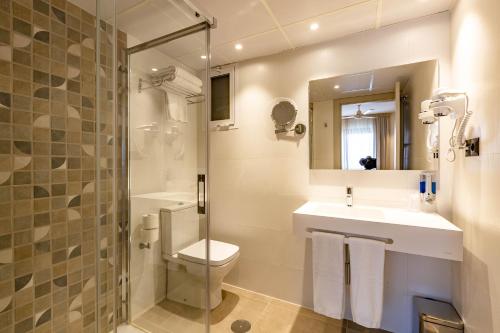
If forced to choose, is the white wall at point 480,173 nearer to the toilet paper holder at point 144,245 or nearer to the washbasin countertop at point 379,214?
the washbasin countertop at point 379,214

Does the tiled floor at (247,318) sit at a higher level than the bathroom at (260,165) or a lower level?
lower

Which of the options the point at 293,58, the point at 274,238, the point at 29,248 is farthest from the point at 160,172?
the point at 293,58

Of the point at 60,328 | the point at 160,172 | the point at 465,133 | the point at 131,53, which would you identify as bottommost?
the point at 60,328

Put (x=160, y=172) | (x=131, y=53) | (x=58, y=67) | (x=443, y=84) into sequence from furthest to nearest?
(x=160, y=172), (x=131, y=53), (x=443, y=84), (x=58, y=67)

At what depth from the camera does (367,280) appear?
4.48 ft

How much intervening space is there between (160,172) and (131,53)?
873 mm

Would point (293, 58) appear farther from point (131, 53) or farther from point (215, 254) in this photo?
point (215, 254)

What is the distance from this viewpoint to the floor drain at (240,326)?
64.6 inches

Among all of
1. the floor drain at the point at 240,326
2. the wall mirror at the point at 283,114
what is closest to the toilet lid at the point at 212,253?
the floor drain at the point at 240,326

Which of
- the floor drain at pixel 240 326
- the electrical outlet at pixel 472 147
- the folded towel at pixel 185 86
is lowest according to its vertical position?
the floor drain at pixel 240 326

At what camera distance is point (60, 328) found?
4.18 feet

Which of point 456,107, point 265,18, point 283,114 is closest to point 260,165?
point 283,114

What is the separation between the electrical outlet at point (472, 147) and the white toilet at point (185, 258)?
1.65 m

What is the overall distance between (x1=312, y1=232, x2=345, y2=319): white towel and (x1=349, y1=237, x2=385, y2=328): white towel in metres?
0.07
